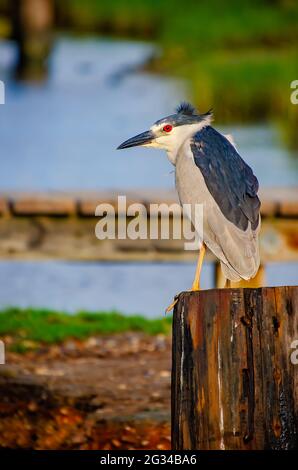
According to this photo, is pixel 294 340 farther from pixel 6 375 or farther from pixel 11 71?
pixel 11 71

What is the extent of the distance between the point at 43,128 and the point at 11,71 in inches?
188

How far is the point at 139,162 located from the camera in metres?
15.6

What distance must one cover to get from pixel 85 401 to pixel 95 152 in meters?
9.55

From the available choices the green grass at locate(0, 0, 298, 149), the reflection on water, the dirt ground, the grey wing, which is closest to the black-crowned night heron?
the grey wing

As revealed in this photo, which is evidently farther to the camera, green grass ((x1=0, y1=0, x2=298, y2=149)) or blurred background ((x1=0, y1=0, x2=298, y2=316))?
green grass ((x1=0, y1=0, x2=298, y2=149))

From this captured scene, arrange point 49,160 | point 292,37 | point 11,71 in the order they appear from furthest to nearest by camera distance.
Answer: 1. point 292,37
2. point 11,71
3. point 49,160

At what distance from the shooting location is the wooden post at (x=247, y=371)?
5477 mm

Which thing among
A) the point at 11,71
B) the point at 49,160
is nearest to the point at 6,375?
the point at 49,160

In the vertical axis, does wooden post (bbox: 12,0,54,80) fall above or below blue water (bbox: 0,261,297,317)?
above

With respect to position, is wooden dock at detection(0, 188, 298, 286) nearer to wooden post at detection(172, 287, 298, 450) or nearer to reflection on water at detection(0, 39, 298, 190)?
wooden post at detection(172, 287, 298, 450)

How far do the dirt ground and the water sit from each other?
138 cm

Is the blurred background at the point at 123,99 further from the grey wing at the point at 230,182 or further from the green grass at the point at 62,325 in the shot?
the grey wing at the point at 230,182

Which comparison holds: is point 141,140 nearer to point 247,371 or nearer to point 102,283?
point 247,371

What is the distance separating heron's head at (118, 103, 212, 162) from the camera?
21.9 feet
